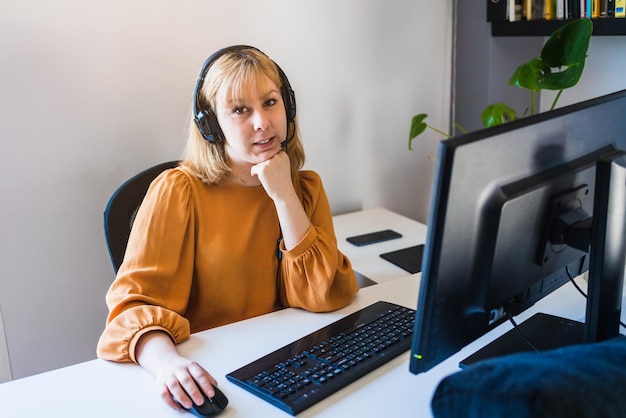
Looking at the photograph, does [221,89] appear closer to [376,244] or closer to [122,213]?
[122,213]

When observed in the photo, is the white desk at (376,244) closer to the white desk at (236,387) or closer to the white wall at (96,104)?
the white wall at (96,104)

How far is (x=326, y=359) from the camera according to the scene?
3.79 feet

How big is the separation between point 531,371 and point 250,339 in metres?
0.77

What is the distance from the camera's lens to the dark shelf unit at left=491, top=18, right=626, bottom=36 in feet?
6.43

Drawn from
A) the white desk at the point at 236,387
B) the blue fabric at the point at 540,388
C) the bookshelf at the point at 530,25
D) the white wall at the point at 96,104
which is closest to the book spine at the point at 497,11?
the bookshelf at the point at 530,25

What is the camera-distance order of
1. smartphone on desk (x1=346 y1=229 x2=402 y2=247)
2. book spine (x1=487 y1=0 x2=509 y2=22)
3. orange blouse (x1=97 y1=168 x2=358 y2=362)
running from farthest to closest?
book spine (x1=487 y1=0 x2=509 y2=22) < smartphone on desk (x1=346 y1=229 x2=402 y2=247) < orange blouse (x1=97 y1=168 x2=358 y2=362)

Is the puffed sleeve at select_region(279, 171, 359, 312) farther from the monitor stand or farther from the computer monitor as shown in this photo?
the computer monitor

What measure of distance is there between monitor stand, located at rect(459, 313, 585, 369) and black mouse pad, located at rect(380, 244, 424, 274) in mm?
557

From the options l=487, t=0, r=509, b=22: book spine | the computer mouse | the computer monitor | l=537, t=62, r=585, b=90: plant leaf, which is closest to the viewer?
the computer monitor

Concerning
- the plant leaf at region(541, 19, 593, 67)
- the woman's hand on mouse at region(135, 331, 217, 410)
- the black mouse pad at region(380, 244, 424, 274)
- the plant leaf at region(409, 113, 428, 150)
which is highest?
the plant leaf at region(541, 19, 593, 67)

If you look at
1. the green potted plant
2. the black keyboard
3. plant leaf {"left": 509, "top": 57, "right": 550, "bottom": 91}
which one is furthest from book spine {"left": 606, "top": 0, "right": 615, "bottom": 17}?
the black keyboard

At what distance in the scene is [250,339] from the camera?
50.4 inches

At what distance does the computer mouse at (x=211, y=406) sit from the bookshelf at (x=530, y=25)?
1640 millimetres

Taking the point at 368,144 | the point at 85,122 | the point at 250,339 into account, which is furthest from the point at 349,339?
the point at 368,144
